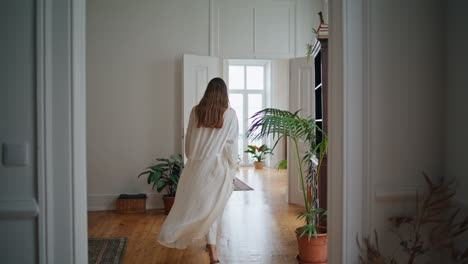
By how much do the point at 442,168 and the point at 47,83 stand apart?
1.93 m

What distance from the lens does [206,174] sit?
9.38 feet

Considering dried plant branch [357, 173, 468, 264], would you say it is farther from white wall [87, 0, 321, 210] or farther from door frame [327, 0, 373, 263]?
white wall [87, 0, 321, 210]

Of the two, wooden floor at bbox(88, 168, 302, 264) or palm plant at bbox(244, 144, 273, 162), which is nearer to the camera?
wooden floor at bbox(88, 168, 302, 264)

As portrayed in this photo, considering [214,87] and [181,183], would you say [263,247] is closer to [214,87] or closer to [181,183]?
[181,183]

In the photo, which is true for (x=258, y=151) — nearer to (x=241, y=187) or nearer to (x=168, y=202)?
(x=241, y=187)

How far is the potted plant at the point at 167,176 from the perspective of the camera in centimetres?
473

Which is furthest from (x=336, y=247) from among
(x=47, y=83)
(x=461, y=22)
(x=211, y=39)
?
(x=211, y=39)

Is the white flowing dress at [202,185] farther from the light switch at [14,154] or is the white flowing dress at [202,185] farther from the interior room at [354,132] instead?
the light switch at [14,154]

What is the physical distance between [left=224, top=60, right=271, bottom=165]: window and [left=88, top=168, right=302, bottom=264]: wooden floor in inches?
185

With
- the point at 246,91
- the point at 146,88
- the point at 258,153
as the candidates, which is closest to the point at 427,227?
the point at 146,88

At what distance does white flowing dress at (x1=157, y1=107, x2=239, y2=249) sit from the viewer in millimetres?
2822

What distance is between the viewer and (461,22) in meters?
1.58

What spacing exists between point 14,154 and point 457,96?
2060 millimetres

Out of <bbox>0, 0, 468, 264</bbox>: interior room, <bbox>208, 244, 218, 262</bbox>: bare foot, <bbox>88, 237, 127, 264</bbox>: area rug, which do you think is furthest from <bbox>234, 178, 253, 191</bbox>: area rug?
<bbox>0, 0, 468, 264</bbox>: interior room
